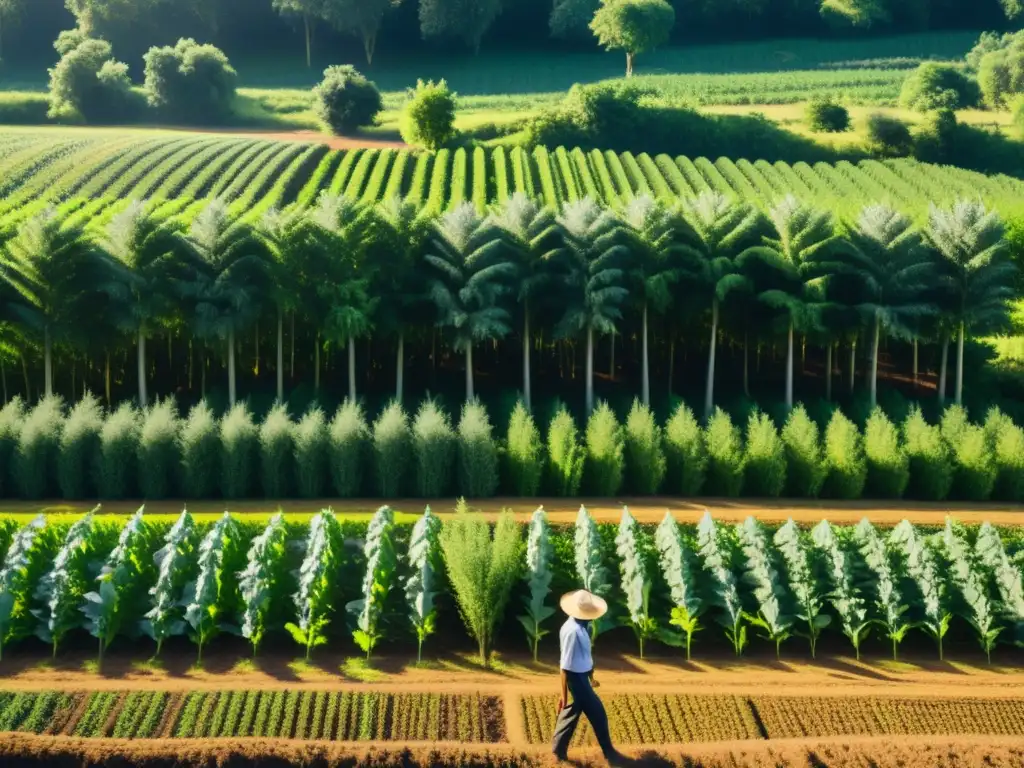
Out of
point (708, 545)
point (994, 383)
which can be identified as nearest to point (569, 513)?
point (708, 545)

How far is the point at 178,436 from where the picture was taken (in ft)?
79.5

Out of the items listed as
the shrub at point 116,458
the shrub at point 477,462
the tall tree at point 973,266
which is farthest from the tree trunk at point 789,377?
the shrub at point 116,458

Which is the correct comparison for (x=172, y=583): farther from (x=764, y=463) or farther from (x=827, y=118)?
(x=827, y=118)

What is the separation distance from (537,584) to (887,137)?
47.9 metres

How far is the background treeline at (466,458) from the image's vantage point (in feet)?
79.0

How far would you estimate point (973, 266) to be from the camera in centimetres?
3005

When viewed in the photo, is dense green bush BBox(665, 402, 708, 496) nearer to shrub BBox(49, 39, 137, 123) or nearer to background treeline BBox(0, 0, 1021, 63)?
shrub BBox(49, 39, 137, 123)

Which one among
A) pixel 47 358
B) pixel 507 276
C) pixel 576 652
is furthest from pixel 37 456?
pixel 576 652

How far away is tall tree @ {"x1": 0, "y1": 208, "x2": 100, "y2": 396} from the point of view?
2736 centimetres

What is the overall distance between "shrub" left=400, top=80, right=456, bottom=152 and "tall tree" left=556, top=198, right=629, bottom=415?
26.9 m

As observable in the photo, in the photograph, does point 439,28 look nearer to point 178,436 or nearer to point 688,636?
point 178,436

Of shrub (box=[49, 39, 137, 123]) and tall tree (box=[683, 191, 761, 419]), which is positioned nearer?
tall tree (box=[683, 191, 761, 419])

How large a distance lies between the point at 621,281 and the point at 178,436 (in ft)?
39.1

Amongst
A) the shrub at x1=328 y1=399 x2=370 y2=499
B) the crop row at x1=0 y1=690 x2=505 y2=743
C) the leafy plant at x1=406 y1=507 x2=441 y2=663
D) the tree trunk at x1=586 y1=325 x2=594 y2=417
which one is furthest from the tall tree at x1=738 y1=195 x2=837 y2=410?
the crop row at x1=0 y1=690 x2=505 y2=743
